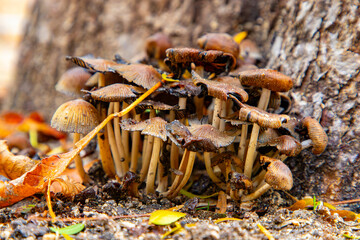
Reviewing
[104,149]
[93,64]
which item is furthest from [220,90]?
[104,149]

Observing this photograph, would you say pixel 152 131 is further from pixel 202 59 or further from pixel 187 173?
pixel 202 59

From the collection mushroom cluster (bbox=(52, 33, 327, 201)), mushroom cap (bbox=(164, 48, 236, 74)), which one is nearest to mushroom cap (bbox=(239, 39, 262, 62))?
mushroom cluster (bbox=(52, 33, 327, 201))

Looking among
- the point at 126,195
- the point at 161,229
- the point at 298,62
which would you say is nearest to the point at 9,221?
the point at 126,195

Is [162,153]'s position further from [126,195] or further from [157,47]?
[157,47]

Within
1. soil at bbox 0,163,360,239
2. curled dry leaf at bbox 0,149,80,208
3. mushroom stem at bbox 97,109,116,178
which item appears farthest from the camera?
mushroom stem at bbox 97,109,116,178

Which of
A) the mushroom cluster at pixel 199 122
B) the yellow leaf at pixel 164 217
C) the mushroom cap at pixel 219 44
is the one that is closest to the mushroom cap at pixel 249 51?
the mushroom cluster at pixel 199 122

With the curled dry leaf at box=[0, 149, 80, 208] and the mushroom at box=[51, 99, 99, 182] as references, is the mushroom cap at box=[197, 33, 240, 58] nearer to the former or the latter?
the mushroom at box=[51, 99, 99, 182]

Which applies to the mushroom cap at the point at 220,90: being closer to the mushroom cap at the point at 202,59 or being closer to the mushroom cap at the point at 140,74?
the mushroom cap at the point at 202,59
